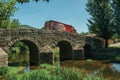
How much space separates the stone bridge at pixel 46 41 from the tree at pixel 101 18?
3.14 metres

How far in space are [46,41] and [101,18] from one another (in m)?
14.8

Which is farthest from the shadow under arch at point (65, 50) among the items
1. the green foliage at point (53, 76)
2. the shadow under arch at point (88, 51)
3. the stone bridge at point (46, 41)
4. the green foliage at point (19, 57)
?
the green foliage at point (53, 76)

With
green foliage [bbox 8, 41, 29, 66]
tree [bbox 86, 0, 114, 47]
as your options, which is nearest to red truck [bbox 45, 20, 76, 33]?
green foliage [bbox 8, 41, 29, 66]

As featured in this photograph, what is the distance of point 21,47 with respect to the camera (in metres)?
61.7

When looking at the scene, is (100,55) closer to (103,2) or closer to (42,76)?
(103,2)

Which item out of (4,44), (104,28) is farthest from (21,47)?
(4,44)

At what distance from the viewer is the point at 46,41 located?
35.6 m

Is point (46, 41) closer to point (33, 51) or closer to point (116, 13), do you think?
point (33, 51)

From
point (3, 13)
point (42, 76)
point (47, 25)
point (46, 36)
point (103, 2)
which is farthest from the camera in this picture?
point (47, 25)

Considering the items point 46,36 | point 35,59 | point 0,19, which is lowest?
point 35,59

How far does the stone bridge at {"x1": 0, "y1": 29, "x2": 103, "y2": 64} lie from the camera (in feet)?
103

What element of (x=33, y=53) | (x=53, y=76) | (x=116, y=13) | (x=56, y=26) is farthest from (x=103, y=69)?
(x=56, y=26)

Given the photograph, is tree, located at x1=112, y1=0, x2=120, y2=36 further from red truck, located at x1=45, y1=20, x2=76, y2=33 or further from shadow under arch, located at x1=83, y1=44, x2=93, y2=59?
red truck, located at x1=45, y1=20, x2=76, y2=33

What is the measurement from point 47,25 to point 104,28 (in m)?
32.7
